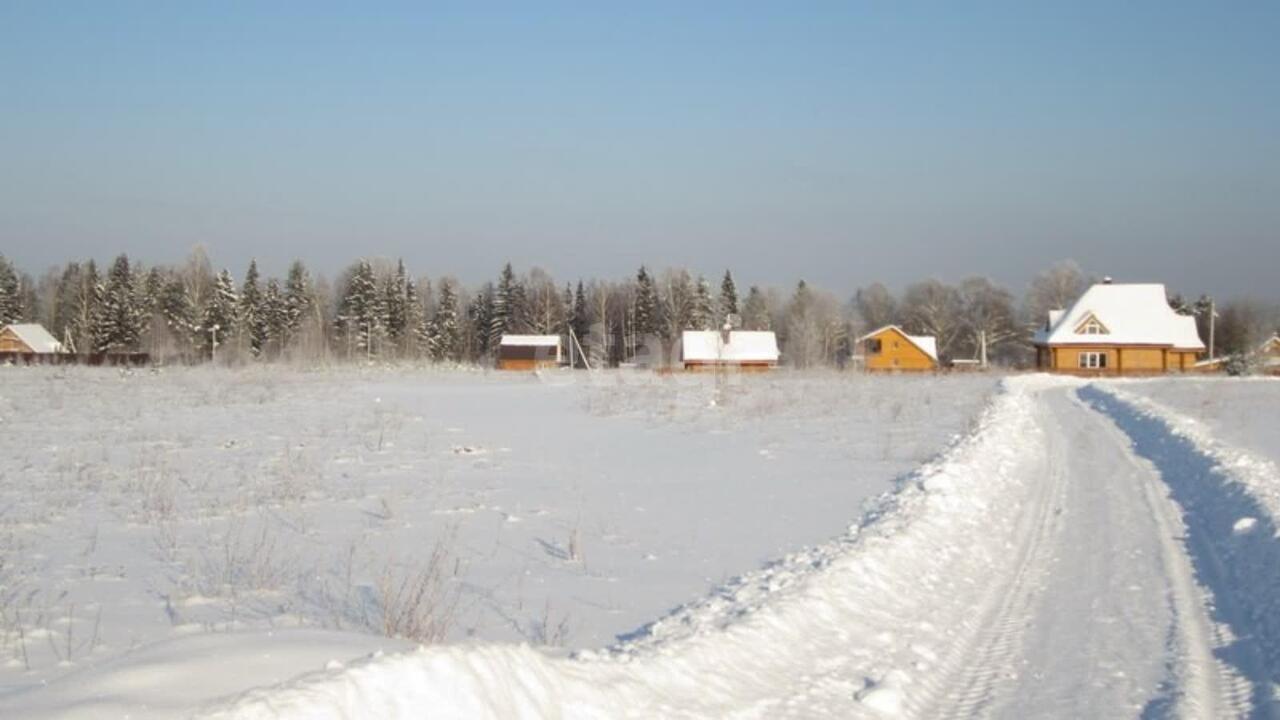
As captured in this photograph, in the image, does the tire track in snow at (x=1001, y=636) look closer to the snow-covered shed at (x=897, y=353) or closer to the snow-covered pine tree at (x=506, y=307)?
the snow-covered shed at (x=897, y=353)

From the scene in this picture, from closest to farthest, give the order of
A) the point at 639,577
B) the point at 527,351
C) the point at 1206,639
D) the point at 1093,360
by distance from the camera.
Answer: the point at 1206,639, the point at 639,577, the point at 1093,360, the point at 527,351

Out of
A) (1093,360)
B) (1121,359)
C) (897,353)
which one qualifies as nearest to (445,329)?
(897,353)

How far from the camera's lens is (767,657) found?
6.07 metres

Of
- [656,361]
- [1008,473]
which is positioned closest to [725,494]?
[1008,473]

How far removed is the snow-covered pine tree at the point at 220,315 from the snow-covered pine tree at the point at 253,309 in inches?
79.8

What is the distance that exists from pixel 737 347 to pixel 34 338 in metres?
62.4

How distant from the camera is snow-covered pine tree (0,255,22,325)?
86562mm

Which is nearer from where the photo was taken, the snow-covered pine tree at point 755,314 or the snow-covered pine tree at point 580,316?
the snow-covered pine tree at point 580,316

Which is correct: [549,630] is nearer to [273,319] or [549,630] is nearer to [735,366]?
[735,366]

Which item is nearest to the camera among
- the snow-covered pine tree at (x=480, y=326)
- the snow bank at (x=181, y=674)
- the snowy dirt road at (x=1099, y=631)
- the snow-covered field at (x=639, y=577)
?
the snow bank at (x=181, y=674)

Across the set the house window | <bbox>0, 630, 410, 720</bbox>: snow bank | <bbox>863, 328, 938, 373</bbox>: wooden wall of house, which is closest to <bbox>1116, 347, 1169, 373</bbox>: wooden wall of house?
the house window

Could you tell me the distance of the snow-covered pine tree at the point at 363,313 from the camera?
287ft

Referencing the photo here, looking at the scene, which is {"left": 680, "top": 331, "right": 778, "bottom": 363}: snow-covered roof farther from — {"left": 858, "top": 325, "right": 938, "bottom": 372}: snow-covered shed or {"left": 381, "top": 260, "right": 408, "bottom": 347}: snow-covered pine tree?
{"left": 381, "top": 260, "right": 408, "bottom": 347}: snow-covered pine tree

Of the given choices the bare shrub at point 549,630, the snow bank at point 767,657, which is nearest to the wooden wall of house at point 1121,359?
the snow bank at point 767,657
